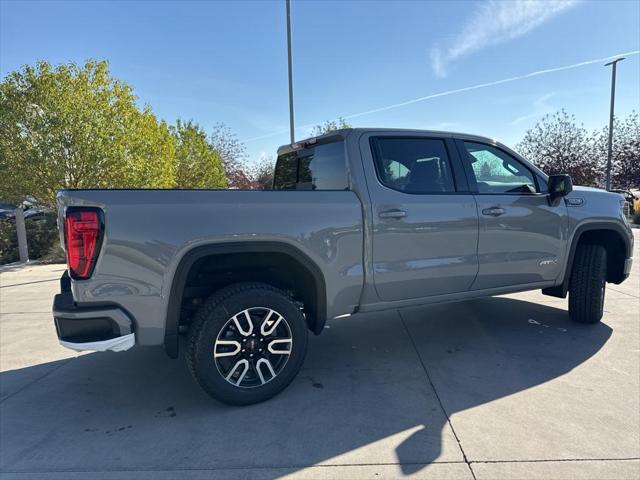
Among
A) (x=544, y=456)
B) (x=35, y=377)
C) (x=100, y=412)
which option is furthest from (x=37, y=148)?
(x=544, y=456)

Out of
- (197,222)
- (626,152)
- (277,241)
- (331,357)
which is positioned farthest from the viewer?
(626,152)

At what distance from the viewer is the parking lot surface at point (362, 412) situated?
2.31m

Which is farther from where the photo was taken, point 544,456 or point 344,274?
point 344,274

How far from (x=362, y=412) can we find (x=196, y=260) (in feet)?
4.89

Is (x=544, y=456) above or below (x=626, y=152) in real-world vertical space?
below

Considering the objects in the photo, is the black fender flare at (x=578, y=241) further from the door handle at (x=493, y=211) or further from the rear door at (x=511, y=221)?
the door handle at (x=493, y=211)

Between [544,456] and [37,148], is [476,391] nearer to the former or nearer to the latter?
[544,456]

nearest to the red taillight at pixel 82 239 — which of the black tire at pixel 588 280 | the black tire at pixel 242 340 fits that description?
the black tire at pixel 242 340

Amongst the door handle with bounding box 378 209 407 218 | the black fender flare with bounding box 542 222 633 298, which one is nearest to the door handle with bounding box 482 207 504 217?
the door handle with bounding box 378 209 407 218

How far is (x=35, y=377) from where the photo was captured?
11.6 ft

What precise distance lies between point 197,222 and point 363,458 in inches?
66.3

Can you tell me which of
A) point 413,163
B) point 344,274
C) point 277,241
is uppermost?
point 413,163

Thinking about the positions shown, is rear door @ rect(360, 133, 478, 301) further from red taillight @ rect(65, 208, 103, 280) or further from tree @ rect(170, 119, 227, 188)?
tree @ rect(170, 119, 227, 188)

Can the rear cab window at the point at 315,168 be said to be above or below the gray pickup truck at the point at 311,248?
above
